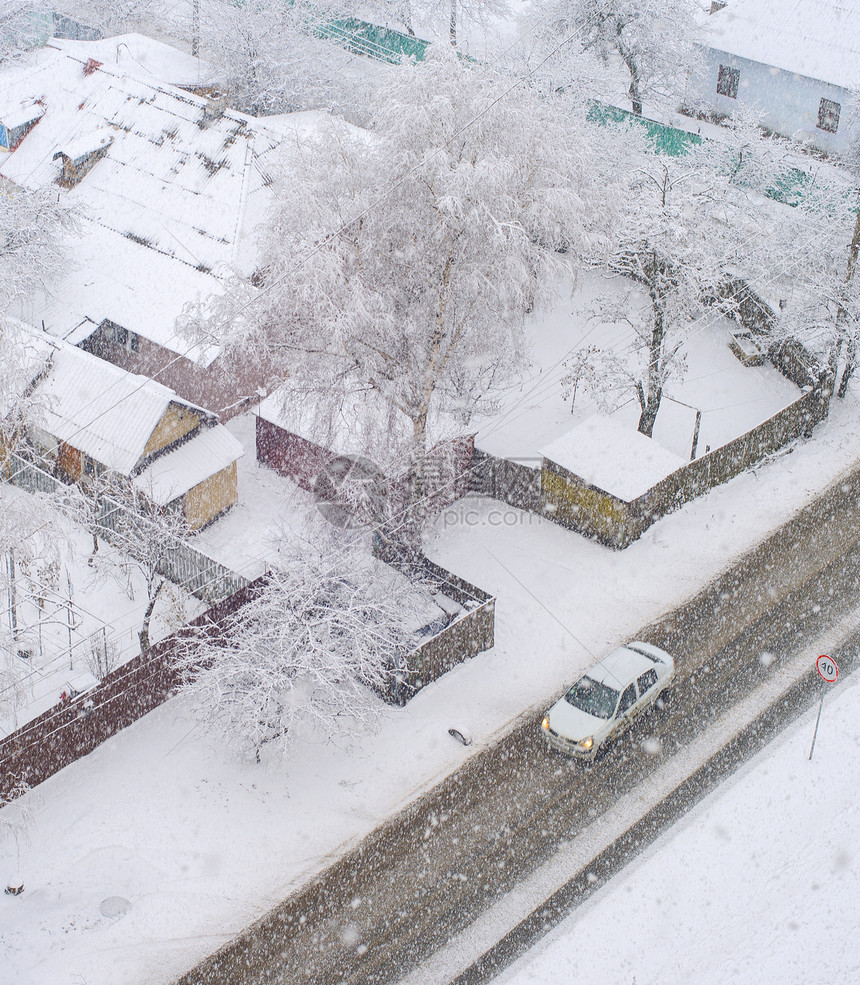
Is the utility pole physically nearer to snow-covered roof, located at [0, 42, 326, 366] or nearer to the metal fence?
snow-covered roof, located at [0, 42, 326, 366]

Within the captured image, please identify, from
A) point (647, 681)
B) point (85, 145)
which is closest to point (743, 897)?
point (647, 681)

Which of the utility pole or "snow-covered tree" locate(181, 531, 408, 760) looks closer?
"snow-covered tree" locate(181, 531, 408, 760)

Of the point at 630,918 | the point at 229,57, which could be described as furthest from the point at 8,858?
the point at 229,57

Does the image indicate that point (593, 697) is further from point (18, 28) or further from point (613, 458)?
point (18, 28)

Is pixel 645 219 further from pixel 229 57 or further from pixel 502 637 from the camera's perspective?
pixel 229 57

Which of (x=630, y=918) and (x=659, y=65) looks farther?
(x=659, y=65)

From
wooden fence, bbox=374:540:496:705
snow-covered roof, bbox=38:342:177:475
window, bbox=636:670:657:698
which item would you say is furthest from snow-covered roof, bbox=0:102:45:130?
window, bbox=636:670:657:698

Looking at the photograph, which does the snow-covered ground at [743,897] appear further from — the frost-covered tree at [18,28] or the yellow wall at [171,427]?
the frost-covered tree at [18,28]
